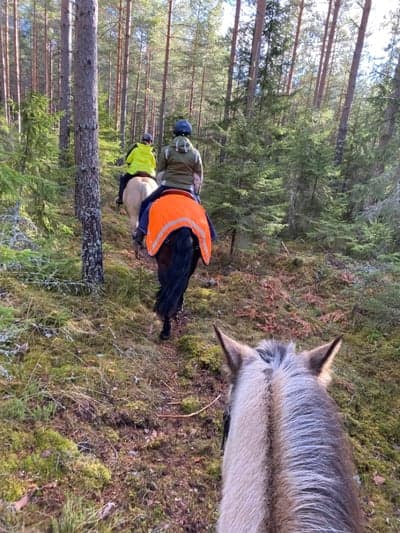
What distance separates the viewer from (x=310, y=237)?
949cm

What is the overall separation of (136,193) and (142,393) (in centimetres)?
525

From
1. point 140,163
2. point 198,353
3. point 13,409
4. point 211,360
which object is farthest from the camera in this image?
point 140,163

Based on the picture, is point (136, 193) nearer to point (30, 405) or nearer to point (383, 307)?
point (383, 307)

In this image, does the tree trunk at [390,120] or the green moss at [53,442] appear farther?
the tree trunk at [390,120]

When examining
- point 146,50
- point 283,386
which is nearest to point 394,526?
point 283,386

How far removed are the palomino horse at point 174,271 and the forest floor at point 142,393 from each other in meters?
0.35

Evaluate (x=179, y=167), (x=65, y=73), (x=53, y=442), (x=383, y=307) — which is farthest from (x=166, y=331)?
(x=65, y=73)

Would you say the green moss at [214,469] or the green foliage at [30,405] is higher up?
the green foliage at [30,405]

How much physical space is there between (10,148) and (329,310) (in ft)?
17.3

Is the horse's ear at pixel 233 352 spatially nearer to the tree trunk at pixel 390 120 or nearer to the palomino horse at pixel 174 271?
the palomino horse at pixel 174 271

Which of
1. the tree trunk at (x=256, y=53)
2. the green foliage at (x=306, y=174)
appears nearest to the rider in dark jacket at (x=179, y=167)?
the green foliage at (x=306, y=174)

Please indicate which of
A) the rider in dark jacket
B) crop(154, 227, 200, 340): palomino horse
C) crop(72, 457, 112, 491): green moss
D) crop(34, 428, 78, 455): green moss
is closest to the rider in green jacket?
the rider in dark jacket

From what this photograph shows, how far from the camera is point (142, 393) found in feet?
11.4

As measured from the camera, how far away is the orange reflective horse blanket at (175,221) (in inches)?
174
